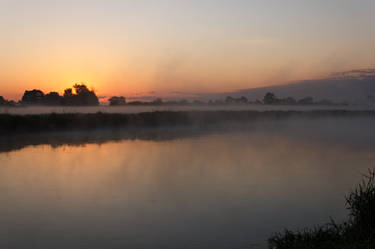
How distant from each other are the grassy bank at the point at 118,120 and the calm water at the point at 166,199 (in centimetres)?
972

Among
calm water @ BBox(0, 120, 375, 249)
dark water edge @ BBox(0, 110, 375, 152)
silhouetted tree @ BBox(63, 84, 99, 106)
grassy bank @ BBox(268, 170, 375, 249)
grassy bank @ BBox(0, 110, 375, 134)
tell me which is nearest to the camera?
grassy bank @ BBox(268, 170, 375, 249)

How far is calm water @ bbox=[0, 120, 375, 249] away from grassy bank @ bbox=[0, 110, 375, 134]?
972 centimetres

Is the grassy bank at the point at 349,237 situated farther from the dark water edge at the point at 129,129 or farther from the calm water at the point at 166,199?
the dark water edge at the point at 129,129

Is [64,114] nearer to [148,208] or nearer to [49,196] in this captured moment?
[49,196]

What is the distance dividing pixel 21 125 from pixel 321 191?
18.5 metres

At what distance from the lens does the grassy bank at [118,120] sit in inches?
827

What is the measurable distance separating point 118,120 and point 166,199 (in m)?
20.9

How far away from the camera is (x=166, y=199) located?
6715 mm

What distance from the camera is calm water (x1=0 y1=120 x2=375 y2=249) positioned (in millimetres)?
4840

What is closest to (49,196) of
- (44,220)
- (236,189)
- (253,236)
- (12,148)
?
(44,220)

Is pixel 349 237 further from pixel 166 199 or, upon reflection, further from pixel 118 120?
pixel 118 120

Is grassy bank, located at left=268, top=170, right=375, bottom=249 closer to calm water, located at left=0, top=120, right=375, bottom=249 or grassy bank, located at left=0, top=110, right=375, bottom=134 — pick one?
calm water, located at left=0, top=120, right=375, bottom=249

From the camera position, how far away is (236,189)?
7.41 metres

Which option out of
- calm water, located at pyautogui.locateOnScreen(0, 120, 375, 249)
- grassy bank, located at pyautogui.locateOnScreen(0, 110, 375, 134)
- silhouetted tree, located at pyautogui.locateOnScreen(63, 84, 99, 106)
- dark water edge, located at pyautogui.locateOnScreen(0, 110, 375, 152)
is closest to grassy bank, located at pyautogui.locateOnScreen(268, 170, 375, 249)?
calm water, located at pyautogui.locateOnScreen(0, 120, 375, 249)
